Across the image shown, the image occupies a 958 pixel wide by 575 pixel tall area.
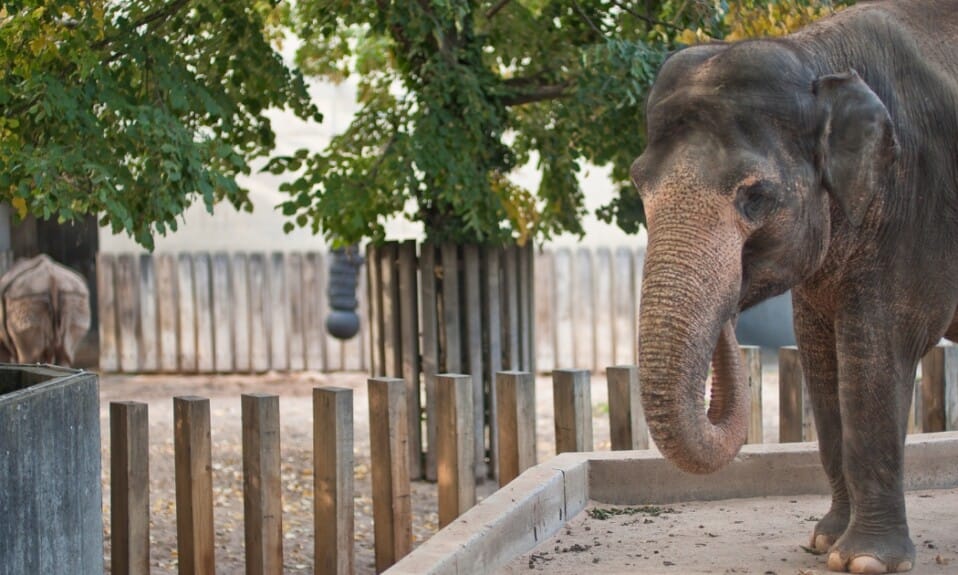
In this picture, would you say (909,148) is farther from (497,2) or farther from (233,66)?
(497,2)

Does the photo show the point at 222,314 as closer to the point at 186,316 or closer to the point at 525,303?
the point at 186,316

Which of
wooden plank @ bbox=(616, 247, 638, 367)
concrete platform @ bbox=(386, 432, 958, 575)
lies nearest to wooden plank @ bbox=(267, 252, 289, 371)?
wooden plank @ bbox=(616, 247, 638, 367)

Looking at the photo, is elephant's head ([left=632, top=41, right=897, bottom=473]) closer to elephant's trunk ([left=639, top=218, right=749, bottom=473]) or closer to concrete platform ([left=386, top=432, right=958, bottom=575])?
elephant's trunk ([left=639, top=218, right=749, bottom=473])

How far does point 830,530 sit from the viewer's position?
14.0 ft

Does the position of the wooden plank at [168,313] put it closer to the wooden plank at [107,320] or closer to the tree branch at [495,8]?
the wooden plank at [107,320]

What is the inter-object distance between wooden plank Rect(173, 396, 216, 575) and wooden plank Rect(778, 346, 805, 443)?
8.42ft

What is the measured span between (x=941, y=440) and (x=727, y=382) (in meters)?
1.74

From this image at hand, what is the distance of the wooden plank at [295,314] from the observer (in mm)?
17688

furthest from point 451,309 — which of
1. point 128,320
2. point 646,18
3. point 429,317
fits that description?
point 128,320

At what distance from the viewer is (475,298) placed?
945cm

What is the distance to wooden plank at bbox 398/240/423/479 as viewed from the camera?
9.48 meters

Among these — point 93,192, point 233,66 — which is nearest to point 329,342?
point 233,66

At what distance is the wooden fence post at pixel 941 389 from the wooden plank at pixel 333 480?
2.70 metres

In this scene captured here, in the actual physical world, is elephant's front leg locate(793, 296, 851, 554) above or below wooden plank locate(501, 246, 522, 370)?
below
